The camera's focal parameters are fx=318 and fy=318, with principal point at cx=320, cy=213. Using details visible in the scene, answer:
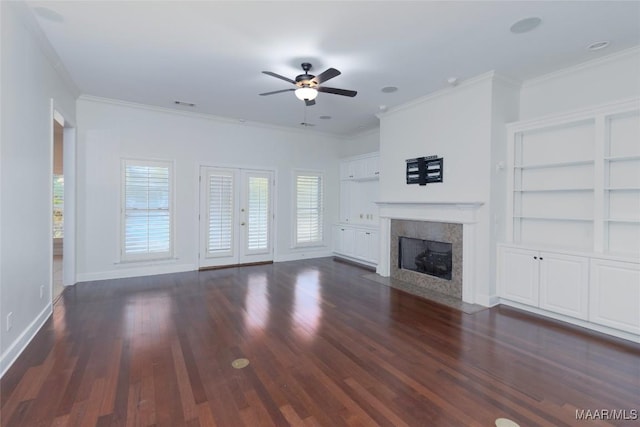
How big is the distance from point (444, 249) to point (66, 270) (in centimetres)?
601

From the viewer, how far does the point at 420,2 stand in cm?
274

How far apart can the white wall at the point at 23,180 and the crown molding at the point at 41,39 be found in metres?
0.01

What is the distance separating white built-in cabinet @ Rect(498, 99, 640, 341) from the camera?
3367mm

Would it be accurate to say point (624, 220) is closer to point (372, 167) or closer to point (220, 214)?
point (372, 167)

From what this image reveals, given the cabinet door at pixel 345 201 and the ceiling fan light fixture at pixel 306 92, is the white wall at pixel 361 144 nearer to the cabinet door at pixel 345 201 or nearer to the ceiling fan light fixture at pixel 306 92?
the cabinet door at pixel 345 201

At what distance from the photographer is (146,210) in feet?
19.0

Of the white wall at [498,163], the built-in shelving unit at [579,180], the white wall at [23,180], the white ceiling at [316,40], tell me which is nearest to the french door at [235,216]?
the white ceiling at [316,40]

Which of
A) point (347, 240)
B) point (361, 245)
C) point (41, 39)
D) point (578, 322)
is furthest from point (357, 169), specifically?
point (41, 39)

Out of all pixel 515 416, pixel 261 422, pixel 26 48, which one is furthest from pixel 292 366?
pixel 26 48

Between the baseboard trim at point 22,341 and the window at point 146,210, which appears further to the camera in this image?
the window at point 146,210

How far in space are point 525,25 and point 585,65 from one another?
147 cm

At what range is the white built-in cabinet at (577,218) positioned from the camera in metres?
3.37

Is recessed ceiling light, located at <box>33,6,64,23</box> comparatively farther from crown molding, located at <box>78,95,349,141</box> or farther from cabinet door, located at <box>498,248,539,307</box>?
cabinet door, located at <box>498,248,539,307</box>

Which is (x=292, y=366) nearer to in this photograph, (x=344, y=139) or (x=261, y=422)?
(x=261, y=422)
